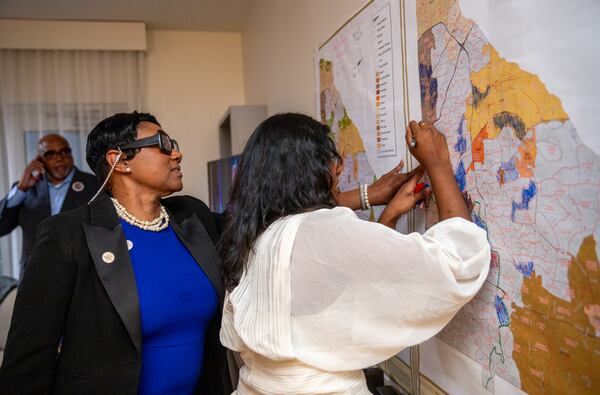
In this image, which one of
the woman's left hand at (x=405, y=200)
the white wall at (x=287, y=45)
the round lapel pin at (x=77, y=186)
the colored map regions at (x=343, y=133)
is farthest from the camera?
the round lapel pin at (x=77, y=186)

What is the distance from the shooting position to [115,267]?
4.15 feet

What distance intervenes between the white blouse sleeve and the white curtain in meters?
3.65

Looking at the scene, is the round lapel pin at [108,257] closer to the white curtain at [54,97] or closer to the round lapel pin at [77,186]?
the round lapel pin at [77,186]

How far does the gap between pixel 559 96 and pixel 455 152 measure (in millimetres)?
328

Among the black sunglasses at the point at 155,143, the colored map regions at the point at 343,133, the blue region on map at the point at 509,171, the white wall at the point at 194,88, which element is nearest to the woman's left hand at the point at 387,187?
the colored map regions at the point at 343,133

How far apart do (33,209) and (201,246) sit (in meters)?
2.18

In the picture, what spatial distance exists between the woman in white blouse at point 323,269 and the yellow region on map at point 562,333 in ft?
0.39

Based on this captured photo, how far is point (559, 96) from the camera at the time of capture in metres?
0.78

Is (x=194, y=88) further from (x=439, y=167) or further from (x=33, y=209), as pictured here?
(x=439, y=167)

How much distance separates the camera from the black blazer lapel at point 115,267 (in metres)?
1.23

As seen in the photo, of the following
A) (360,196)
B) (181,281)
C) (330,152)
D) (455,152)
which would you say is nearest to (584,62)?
(455,152)

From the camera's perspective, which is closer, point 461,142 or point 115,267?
point 461,142

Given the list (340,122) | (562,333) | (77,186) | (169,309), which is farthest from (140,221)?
(77,186)

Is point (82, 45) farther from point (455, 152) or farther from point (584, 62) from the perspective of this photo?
point (584, 62)
